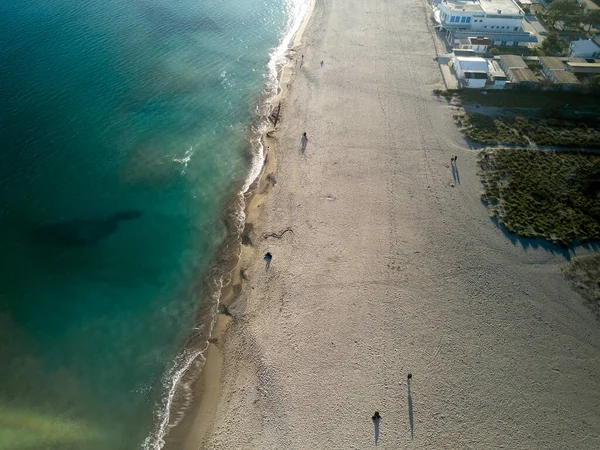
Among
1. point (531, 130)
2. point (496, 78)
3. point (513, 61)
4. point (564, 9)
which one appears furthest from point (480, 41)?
point (531, 130)

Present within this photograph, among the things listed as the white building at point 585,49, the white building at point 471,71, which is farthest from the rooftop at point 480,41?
the white building at point 585,49

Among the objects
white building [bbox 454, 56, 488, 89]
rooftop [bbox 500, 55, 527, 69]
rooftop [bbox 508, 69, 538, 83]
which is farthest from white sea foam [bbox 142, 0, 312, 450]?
rooftop [bbox 500, 55, 527, 69]

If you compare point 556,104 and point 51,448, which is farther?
point 556,104

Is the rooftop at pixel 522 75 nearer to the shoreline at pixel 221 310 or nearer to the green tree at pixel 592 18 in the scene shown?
the green tree at pixel 592 18

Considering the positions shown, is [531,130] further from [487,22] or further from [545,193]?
[487,22]

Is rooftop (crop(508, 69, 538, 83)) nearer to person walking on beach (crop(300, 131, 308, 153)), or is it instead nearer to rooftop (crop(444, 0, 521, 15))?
rooftop (crop(444, 0, 521, 15))

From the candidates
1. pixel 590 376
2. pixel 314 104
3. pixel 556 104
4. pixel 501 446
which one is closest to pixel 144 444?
pixel 501 446

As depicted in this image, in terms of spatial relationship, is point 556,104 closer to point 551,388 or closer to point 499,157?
point 499,157
